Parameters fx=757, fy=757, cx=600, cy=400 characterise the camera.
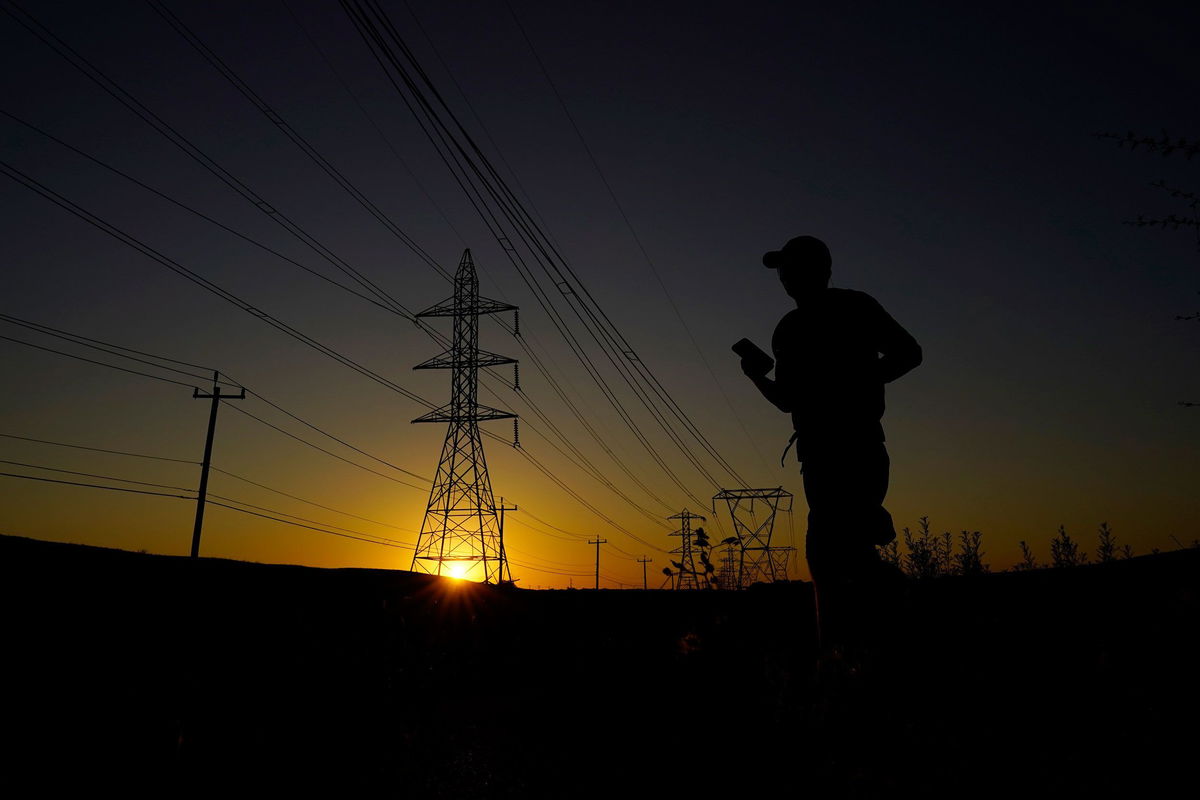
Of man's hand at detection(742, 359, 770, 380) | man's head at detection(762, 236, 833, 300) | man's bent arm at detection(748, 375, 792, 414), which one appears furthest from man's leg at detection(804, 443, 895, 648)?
man's head at detection(762, 236, 833, 300)

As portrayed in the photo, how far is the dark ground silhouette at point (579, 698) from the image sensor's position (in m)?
2.17

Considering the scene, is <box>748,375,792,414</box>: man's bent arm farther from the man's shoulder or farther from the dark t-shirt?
the man's shoulder

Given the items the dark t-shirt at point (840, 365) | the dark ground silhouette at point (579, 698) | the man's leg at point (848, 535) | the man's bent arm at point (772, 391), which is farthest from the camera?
the man's bent arm at point (772, 391)

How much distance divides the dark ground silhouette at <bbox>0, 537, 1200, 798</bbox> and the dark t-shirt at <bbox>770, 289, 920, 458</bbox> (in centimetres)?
76

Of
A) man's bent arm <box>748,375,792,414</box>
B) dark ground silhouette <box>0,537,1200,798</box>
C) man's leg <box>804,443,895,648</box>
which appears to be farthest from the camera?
man's bent arm <box>748,375,792,414</box>

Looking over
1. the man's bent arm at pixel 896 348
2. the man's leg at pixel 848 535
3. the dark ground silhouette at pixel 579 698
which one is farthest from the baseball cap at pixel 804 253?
the dark ground silhouette at pixel 579 698

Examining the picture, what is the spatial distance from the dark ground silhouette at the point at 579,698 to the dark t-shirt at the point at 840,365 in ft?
2.49

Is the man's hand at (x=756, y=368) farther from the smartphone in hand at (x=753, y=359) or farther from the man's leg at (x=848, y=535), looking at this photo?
the man's leg at (x=848, y=535)

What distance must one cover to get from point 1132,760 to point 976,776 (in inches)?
14.9

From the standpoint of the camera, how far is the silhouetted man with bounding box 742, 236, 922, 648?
9.44 ft

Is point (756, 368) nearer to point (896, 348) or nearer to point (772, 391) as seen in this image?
point (772, 391)

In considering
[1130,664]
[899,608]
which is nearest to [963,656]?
[899,608]

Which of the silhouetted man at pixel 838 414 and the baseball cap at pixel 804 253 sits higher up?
the baseball cap at pixel 804 253

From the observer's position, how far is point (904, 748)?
2.19 metres
